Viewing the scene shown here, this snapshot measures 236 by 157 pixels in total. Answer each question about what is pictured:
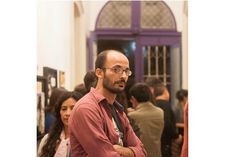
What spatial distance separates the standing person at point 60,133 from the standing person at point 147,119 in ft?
2.98

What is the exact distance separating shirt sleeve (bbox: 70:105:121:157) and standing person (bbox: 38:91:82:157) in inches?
21.5

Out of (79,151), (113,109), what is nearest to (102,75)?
(113,109)

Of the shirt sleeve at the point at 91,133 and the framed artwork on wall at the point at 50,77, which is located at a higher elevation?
the framed artwork on wall at the point at 50,77

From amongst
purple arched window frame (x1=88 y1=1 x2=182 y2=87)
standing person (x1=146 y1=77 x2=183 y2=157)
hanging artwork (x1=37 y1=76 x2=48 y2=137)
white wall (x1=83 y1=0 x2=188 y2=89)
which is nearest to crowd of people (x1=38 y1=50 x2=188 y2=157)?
hanging artwork (x1=37 y1=76 x2=48 y2=137)

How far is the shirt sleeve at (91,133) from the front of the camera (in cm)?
174

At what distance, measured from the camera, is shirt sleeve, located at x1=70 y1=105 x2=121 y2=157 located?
68.6 inches

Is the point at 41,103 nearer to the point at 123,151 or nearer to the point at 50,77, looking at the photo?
the point at 50,77

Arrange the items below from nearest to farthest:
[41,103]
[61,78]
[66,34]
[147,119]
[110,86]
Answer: [110,86] → [41,103] → [147,119] → [61,78] → [66,34]

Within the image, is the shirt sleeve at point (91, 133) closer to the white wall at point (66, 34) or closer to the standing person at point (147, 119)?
the white wall at point (66, 34)

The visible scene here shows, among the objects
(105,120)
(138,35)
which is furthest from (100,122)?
(138,35)

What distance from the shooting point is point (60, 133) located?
2404 millimetres

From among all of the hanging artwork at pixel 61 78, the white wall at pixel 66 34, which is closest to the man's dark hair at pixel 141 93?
the white wall at pixel 66 34

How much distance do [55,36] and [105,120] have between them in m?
2.20
